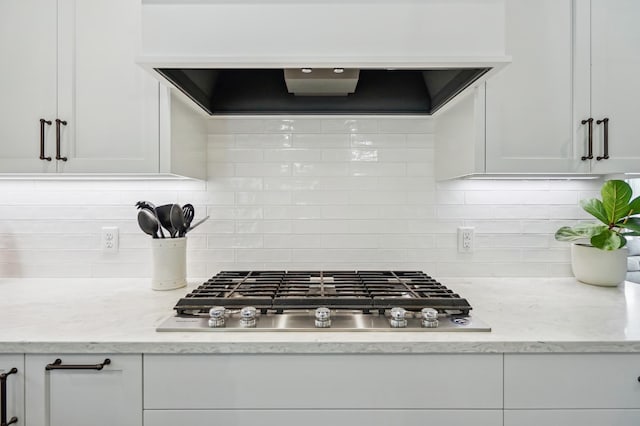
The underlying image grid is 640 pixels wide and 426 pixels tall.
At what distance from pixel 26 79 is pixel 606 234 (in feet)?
7.84

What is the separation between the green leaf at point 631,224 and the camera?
1472 millimetres

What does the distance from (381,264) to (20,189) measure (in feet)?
5.75

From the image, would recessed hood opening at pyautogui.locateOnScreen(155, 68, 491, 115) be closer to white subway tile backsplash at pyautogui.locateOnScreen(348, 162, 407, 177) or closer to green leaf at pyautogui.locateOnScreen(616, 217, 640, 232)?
white subway tile backsplash at pyautogui.locateOnScreen(348, 162, 407, 177)

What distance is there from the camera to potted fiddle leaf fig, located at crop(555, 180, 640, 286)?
147 centimetres

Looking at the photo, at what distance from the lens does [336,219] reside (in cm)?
173

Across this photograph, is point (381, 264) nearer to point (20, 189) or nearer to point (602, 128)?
point (602, 128)

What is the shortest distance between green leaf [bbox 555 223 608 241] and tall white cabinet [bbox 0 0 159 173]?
1.76 meters

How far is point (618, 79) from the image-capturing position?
4.51ft
